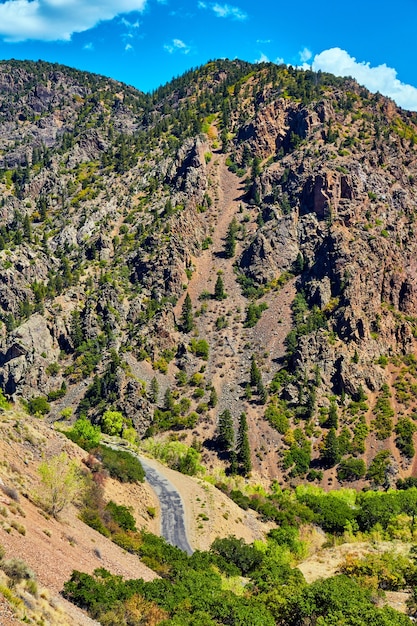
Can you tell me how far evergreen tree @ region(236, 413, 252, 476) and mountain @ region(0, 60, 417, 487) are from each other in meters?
0.44

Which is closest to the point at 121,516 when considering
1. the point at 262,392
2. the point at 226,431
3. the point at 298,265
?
the point at 226,431

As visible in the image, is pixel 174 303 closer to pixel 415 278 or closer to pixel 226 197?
pixel 226 197

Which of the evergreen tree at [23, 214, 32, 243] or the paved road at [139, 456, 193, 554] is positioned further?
the evergreen tree at [23, 214, 32, 243]

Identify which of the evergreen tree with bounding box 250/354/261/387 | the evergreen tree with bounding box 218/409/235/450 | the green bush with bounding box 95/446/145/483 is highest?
the evergreen tree with bounding box 250/354/261/387

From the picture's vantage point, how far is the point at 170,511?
64625 millimetres

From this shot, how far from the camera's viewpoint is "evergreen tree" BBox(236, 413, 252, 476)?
359ft

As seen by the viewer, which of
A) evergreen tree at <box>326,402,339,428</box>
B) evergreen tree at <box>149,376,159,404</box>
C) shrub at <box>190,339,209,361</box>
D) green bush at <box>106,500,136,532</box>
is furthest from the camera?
shrub at <box>190,339,209,361</box>

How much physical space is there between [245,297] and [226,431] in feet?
168

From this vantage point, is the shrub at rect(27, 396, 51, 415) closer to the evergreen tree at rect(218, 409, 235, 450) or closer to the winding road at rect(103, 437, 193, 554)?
the evergreen tree at rect(218, 409, 235, 450)

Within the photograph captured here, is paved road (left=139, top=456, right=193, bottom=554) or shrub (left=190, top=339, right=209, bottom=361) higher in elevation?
shrub (left=190, top=339, right=209, bottom=361)

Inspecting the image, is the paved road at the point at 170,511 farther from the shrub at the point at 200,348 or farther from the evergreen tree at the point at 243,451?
the shrub at the point at 200,348

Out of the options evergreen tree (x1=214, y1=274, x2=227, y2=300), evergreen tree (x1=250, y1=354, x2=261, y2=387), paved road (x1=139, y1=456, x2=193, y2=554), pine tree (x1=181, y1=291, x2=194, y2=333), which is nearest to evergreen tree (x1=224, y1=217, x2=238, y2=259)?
evergreen tree (x1=214, y1=274, x2=227, y2=300)

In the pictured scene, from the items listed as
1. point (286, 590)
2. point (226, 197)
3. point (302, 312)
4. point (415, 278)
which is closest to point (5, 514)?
point (286, 590)

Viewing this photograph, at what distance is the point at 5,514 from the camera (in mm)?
33000
